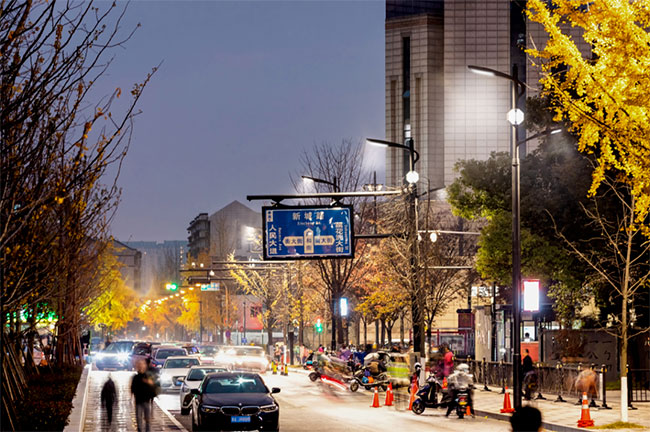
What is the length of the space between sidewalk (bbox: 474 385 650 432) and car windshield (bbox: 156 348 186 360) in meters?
18.3

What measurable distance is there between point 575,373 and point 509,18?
82426 millimetres

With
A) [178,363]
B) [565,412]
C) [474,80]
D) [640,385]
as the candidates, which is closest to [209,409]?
[565,412]

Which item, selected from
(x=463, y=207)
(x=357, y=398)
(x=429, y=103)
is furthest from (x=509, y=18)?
(x=357, y=398)

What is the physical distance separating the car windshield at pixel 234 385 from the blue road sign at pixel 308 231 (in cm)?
1216

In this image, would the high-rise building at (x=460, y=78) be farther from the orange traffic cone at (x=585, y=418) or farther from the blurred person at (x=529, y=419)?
the blurred person at (x=529, y=419)

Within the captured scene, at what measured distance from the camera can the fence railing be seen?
108 ft

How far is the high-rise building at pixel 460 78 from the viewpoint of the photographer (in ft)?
369

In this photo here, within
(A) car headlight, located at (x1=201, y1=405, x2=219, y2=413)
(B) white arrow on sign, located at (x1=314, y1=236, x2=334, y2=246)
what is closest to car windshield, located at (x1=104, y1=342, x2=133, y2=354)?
(B) white arrow on sign, located at (x1=314, y1=236, x2=334, y2=246)

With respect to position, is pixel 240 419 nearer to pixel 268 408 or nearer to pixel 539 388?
pixel 268 408

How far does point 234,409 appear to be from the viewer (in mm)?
23375

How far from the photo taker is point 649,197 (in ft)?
71.3

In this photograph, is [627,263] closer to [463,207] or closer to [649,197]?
[649,197]

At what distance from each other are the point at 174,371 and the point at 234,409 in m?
18.5

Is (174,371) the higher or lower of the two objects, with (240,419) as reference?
lower
